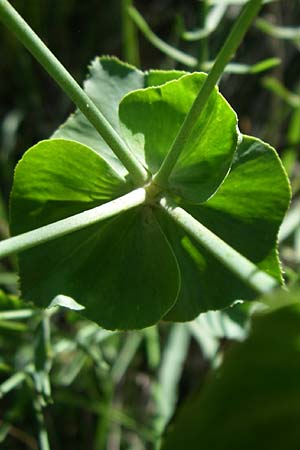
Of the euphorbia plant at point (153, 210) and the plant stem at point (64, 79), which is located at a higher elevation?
the plant stem at point (64, 79)

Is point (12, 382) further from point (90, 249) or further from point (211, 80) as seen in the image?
point (211, 80)

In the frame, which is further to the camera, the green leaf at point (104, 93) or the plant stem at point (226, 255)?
the green leaf at point (104, 93)

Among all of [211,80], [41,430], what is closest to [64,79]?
[211,80]

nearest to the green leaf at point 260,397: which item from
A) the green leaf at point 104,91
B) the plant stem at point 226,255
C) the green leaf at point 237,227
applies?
the plant stem at point 226,255

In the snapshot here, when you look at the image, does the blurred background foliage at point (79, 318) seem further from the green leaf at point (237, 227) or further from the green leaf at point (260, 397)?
the green leaf at point (260, 397)

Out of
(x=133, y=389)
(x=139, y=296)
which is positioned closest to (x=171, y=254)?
(x=139, y=296)

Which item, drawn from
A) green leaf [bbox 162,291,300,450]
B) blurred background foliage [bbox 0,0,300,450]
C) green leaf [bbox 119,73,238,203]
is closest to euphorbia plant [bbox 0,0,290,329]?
green leaf [bbox 119,73,238,203]

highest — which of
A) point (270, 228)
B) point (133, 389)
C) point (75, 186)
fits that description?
point (75, 186)

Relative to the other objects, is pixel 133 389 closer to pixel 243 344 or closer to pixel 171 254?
pixel 171 254
